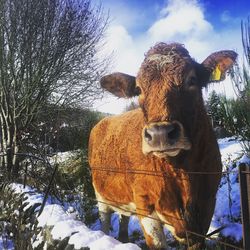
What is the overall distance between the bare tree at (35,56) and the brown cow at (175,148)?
28.9ft

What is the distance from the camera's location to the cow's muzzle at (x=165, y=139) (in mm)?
3922

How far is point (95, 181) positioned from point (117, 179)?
1521 millimetres

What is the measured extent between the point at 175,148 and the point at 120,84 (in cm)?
161

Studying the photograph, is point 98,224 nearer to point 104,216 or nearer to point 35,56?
point 104,216

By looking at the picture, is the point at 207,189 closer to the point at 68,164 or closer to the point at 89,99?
the point at 68,164

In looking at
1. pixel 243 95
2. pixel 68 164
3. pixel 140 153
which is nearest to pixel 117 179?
pixel 140 153

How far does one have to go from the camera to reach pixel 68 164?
13.0 metres

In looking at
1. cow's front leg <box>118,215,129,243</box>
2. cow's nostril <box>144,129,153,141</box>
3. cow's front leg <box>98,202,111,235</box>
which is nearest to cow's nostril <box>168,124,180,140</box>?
cow's nostril <box>144,129,153,141</box>

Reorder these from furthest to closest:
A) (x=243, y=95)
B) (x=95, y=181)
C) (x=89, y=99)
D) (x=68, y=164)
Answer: (x=89, y=99)
(x=68, y=164)
(x=243, y=95)
(x=95, y=181)

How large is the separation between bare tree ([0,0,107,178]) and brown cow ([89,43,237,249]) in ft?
28.9

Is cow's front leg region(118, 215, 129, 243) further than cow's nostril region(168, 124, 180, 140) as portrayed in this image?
Yes

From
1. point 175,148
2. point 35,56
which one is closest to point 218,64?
point 175,148

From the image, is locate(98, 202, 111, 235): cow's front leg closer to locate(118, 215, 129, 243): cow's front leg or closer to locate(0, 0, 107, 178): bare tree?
locate(118, 215, 129, 243): cow's front leg

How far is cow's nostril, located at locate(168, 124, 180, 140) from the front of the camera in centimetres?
398
